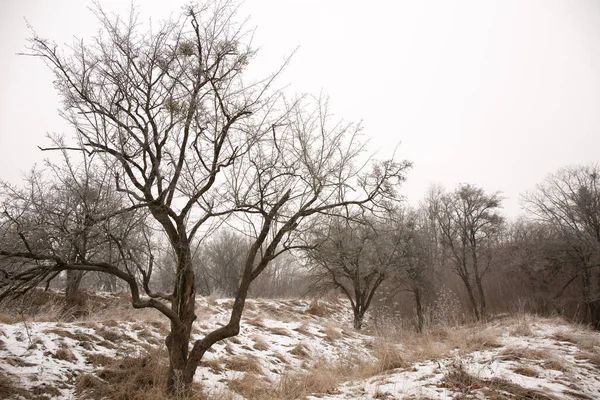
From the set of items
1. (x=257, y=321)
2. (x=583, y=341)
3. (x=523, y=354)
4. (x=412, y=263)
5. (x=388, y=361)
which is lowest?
(x=257, y=321)

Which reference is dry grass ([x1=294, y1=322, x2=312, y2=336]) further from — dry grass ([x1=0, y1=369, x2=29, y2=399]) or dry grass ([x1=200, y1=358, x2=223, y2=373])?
dry grass ([x1=0, y1=369, x2=29, y2=399])

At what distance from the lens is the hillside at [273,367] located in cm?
458

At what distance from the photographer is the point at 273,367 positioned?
7605 millimetres

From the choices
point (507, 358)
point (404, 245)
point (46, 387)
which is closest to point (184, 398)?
point (46, 387)

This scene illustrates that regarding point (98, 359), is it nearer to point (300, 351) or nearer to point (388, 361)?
point (300, 351)

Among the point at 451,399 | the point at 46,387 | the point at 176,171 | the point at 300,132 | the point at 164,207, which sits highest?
the point at 300,132

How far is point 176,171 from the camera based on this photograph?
15.6 feet

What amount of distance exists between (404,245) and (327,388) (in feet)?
41.7

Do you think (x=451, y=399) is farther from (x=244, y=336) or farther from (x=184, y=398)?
(x=244, y=336)

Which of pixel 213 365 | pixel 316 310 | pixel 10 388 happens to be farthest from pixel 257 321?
pixel 10 388

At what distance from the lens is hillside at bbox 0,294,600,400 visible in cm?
458

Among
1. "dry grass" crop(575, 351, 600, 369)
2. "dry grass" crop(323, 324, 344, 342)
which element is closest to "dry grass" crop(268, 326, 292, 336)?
"dry grass" crop(323, 324, 344, 342)

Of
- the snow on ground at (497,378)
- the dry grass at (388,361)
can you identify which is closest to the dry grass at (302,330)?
the dry grass at (388,361)

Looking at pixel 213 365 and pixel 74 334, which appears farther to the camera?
pixel 213 365
